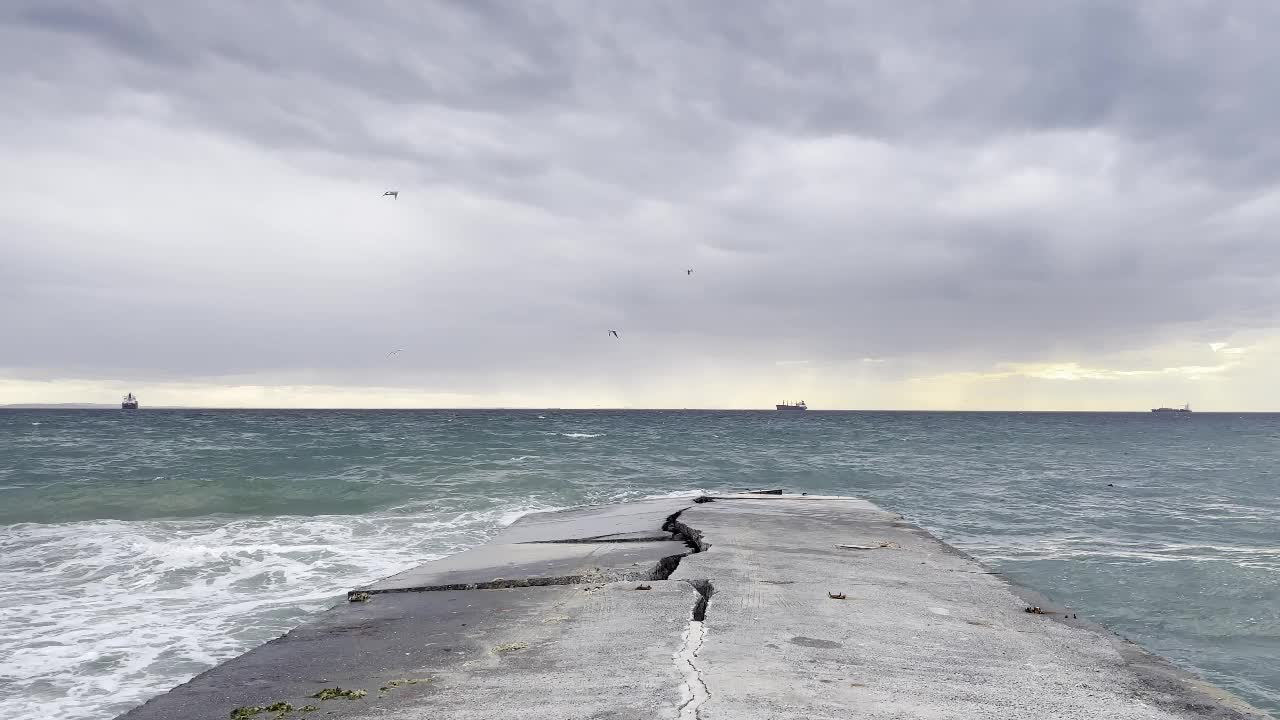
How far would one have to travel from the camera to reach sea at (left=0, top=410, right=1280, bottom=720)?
719 cm

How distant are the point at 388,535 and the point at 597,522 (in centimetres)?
480

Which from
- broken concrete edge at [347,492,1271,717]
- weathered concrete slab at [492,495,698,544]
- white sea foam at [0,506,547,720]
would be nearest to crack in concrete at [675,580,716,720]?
broken concrete edge at [347,492,1271,717]

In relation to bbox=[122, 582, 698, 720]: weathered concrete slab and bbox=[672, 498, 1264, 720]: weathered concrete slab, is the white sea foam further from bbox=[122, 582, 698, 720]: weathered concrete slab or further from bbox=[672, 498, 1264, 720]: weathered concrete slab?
bbox=[672, 498, 1264, 720]: weathered concrete slab

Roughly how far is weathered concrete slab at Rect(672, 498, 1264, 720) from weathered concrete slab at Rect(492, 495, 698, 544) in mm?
2069

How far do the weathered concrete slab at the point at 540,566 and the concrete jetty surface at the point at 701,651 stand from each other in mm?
40

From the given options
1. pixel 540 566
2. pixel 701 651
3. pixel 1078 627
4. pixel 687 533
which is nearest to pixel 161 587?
pixel 540 566

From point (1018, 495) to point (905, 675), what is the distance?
1960cm

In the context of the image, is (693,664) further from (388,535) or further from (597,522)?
(388,535)

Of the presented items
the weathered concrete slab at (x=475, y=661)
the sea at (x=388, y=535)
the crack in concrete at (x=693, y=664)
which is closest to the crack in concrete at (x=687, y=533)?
the weathered concrete slab at (x=475, y=661)

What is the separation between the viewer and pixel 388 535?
1369 centimetres

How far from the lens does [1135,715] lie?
3.83 m

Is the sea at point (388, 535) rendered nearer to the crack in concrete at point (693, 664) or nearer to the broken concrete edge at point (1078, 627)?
the broken concrete edge at point (1078, 627)

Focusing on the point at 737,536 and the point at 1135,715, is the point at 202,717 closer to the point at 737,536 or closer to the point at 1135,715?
the point at 1135,715

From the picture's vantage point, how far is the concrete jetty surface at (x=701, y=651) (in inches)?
153
